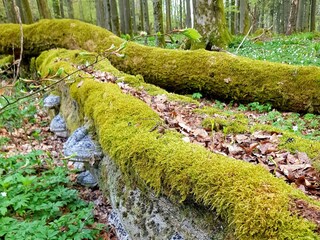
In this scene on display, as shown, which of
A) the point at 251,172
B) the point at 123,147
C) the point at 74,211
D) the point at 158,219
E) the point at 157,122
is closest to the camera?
the point at 251,172

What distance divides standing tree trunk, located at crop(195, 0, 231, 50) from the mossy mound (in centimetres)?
730

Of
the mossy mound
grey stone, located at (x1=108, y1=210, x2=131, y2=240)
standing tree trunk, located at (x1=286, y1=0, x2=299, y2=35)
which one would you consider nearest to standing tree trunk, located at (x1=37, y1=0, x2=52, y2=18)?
the mossy mound

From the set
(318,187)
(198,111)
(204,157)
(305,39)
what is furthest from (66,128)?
(305,39)

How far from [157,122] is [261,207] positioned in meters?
1.45

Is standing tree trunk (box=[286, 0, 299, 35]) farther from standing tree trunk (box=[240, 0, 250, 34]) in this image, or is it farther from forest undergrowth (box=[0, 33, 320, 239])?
forest undergrowth (box=[0, 33, 320, 239])

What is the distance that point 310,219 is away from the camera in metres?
1.57

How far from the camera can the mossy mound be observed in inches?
62.8

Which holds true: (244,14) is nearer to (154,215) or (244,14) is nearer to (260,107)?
(260,107)

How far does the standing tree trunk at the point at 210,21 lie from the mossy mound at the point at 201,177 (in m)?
7.30

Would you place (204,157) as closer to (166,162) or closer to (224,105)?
(166,162)

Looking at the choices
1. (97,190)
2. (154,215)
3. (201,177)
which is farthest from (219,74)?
(201,177)

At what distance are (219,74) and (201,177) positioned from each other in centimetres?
474

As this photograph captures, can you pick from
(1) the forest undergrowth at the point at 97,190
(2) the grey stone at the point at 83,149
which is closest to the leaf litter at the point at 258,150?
(1) the forest undergrowth at the point at 97,190

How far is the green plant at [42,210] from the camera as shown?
113 inches
